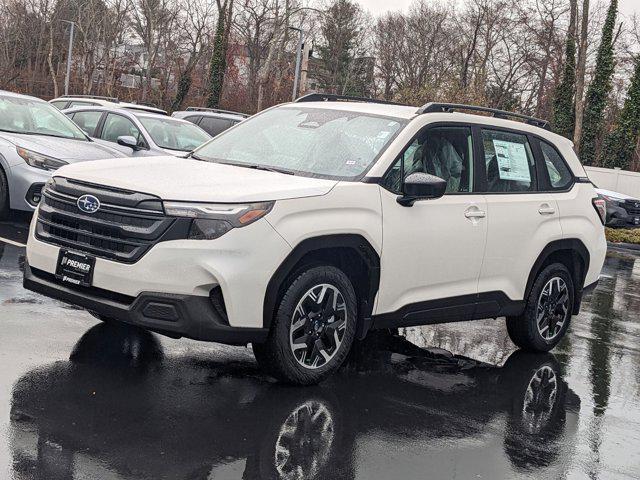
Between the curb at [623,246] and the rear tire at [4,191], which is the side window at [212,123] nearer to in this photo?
the rear tire at [4,191]

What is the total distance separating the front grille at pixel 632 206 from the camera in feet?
86.8

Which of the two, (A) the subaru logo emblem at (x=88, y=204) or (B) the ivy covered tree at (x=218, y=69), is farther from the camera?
(B) the ivy covered tree at (x=218, y=69)

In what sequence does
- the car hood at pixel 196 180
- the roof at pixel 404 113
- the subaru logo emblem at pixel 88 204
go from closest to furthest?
the car hood at pixel 196 180 < the subaru logo emblem at pixel 88 204 < the roof at pixel 404 113

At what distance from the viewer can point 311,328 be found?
18.9 feet

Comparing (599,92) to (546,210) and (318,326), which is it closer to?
(546,210)

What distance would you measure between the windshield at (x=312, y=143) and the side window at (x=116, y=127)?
25.9 ft

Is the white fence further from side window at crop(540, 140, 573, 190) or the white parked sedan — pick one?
side window at crop(540, 140, 573, 190)

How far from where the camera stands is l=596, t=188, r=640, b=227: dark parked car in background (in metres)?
26.1

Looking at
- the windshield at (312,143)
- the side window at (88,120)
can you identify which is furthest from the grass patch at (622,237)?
the windshield at (312,143)

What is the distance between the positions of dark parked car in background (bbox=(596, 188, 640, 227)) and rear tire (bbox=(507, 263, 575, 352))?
1883 centimetres

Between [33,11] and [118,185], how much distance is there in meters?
67.8

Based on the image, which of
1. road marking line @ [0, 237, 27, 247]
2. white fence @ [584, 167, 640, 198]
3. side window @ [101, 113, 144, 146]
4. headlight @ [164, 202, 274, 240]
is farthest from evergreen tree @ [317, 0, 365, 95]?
headlight @ [164, 202, 274, 240]

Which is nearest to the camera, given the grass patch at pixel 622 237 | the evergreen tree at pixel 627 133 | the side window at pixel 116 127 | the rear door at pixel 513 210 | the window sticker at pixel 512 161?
the rear door at pixel 513 210

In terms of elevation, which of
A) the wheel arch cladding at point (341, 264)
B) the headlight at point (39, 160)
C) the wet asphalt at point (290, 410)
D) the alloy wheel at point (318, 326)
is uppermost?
the headlight at point (39, 160)
